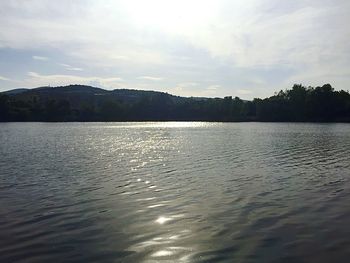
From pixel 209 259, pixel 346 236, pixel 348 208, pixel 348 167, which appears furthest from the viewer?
pixel 348 167

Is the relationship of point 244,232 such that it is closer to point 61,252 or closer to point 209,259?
point 209,259

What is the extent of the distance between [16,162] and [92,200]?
20.4m

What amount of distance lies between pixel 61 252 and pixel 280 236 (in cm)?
783

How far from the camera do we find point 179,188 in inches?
992

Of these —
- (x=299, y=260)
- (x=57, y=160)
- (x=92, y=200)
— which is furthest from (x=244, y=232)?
(x=57, y=160)

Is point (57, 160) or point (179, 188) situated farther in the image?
point (57, 160)

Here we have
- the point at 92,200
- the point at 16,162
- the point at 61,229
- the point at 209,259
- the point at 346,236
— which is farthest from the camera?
the point at 16,162

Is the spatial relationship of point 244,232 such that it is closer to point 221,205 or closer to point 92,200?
point 221,205

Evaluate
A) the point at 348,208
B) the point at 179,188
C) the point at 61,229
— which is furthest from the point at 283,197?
the point at 61,229

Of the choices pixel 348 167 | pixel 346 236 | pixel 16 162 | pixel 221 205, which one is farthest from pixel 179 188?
pixel 16 162

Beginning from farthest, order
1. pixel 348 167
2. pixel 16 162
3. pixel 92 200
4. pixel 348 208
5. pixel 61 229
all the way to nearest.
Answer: pixel 16 162 < pixel 348 167 < pixel 92 200 < pixel 348 208 < pixel 61 229

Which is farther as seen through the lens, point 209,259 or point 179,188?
point 179,188

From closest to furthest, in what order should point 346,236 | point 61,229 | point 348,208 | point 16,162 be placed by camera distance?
point 346,236
point 61,229
point 348,208
point 16,162

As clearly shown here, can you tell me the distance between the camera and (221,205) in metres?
20.4
